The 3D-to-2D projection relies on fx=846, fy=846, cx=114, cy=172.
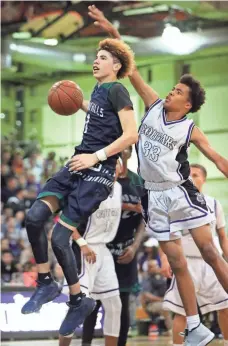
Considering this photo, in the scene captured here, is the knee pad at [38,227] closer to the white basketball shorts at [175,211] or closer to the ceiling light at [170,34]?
the white basketball shorts at [175,211]

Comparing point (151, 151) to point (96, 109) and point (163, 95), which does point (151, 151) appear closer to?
point (96, 109)

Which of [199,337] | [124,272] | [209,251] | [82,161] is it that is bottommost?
[199,337]

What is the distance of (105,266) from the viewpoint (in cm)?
812

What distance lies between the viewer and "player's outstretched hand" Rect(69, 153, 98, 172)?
6207mm

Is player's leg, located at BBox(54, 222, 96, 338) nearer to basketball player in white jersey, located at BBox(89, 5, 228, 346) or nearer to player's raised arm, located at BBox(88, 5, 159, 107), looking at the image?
basketball player in white jersey, located at BBox(89, 5, 228, 346)

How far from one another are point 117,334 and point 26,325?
290 centimetres

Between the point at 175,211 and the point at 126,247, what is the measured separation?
6.28ft

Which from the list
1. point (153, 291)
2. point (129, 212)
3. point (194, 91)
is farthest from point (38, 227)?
point (153, 291)

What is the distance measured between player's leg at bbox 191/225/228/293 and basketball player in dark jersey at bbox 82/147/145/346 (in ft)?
5.75

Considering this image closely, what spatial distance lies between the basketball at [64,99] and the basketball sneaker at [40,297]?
1375 millimetres

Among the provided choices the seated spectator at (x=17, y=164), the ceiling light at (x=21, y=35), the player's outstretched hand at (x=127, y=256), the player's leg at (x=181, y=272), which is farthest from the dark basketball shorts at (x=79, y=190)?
the ceiling light at (x=21, y=35)

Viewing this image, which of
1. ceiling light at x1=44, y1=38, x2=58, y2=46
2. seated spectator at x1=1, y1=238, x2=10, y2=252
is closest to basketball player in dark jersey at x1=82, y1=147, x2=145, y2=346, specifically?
seated spectator at x1=1, y1=238, x2=10, y2=252

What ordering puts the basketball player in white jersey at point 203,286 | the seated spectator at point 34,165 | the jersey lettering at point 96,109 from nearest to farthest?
the jersey lettering at point 96,109, the basketball player in white jersey at point 203,286, the seated spectator at point 34,165

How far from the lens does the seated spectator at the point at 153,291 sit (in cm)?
1324
